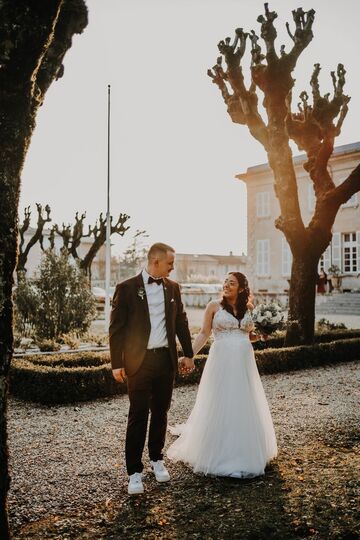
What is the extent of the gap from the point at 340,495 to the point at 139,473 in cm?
149

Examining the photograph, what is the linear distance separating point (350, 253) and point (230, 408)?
91.2 feet

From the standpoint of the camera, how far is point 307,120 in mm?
12555

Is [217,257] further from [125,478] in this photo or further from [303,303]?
[125,478]

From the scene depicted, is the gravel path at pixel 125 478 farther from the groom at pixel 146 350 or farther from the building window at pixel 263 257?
the building window at pixel 263 257

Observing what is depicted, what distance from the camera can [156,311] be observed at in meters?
4.26

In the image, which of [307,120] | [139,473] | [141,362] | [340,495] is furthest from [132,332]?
[307,120]

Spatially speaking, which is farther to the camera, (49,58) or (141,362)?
(141,362)

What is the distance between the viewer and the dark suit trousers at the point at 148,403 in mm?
4043

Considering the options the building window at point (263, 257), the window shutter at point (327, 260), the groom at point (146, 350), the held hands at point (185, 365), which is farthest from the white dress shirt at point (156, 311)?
the building window at point (263, 257)

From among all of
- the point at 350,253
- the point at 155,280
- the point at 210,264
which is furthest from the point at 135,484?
the point at 210,264

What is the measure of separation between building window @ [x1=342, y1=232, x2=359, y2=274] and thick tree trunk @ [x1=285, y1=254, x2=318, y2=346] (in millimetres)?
19143

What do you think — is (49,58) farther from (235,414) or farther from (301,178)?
(301,178)

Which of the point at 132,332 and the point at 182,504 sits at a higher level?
the point at 132,332

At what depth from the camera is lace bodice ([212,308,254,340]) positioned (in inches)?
187
